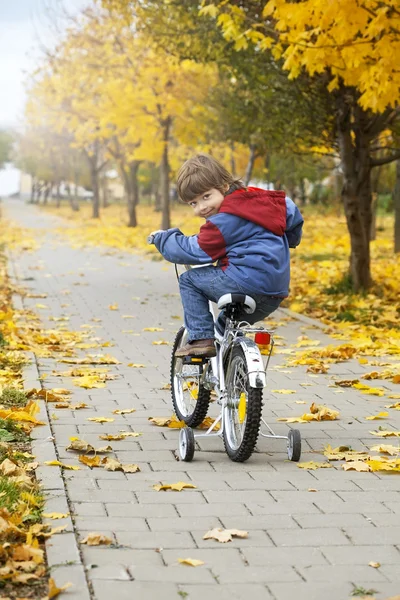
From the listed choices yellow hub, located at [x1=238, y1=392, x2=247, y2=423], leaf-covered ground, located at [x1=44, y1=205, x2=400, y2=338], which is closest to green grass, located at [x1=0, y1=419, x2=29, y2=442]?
yellow hub, located at [x1=238, y1=392, x2=247, y2=423]

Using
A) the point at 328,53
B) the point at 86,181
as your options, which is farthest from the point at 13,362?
the point at 86,181

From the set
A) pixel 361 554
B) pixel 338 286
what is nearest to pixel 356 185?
pixel 338 286

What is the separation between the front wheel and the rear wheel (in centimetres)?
51

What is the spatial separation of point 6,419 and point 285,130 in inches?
421

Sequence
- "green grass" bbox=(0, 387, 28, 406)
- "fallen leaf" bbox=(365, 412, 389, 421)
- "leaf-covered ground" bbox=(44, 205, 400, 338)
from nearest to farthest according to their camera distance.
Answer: "fallen leaf" bbox=(365, 412, 389, 421), "green grass" bbox=(0, 387, 28, 406), "leaf-covered ground" bbox=(44, 205, 400, 338)

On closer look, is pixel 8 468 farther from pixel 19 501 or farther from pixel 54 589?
pixel 54 589

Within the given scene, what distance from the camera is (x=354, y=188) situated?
14.5 m

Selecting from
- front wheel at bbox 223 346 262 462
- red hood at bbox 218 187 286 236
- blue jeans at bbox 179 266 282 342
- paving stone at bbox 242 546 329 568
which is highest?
red hood at bbox 218 187 286 236

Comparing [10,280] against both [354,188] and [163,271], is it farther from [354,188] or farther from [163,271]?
[354,188]

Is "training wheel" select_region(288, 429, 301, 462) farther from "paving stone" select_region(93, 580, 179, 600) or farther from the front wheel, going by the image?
"paving stone" select_region(93, 580, 179, 600)

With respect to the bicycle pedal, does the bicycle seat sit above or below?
above

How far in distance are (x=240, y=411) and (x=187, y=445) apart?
0.38m

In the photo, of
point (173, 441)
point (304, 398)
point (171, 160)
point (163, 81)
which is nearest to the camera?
point (173, 441)

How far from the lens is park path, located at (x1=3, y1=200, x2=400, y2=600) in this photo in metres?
3.82
